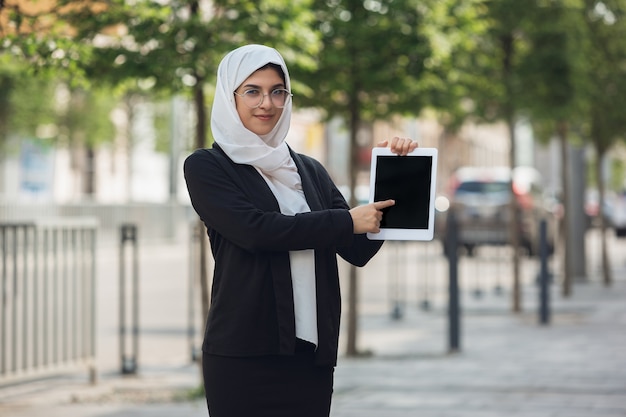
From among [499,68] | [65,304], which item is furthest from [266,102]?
[499,68]

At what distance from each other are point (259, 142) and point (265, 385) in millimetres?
641

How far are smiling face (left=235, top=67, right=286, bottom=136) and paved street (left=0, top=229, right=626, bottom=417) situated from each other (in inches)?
170

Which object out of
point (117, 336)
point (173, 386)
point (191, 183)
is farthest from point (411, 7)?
point (191, 183)

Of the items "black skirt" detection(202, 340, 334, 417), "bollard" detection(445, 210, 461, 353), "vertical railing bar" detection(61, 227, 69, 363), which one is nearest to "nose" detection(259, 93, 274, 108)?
"black skirt" detection(202, 340, 334, 417)

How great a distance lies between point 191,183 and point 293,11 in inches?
188

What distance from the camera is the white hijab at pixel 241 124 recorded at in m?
3.46

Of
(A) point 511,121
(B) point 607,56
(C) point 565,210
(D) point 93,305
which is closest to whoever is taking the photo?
(D) point 93,305

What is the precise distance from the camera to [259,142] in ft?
11.4

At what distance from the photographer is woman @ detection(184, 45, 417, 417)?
3422 millimetres

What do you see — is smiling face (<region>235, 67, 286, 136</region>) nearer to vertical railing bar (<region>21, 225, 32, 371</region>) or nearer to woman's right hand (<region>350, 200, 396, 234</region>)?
woman's right hand (<region>350, 200, 396, 234</region>)

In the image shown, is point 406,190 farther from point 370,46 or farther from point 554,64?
point 554,64

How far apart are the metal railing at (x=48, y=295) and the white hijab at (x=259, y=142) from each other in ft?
16.1

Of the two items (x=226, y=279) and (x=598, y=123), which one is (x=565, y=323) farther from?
(x=226, y=279)

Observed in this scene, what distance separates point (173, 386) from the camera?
9.23 m
